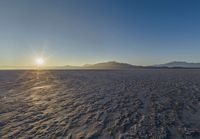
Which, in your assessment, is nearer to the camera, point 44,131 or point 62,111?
point 44,131

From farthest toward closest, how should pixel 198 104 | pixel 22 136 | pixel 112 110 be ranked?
1. pixel 198 104
2. pixel 112 110
3. pixel 22 136

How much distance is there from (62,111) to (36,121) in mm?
2098

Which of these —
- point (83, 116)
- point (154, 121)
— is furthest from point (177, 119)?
point (83, 116)

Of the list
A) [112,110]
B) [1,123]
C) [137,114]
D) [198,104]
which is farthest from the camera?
[198,104]

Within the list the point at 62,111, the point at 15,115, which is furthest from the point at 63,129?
the point at 15,115

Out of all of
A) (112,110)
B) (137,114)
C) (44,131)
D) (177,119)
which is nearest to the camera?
(44,131)

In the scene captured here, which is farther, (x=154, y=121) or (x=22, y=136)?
(x=154, y=121)

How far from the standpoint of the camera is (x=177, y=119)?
924cm

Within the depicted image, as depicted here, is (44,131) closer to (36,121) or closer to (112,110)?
(36,121)

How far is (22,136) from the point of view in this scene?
7.06 meters

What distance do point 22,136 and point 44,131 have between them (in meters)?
0.89

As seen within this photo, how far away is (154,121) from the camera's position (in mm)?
8883

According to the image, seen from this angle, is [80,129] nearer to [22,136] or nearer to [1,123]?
[22,136]

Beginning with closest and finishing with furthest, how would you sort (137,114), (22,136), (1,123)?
(22,136) → (1,123) → (137,114)
